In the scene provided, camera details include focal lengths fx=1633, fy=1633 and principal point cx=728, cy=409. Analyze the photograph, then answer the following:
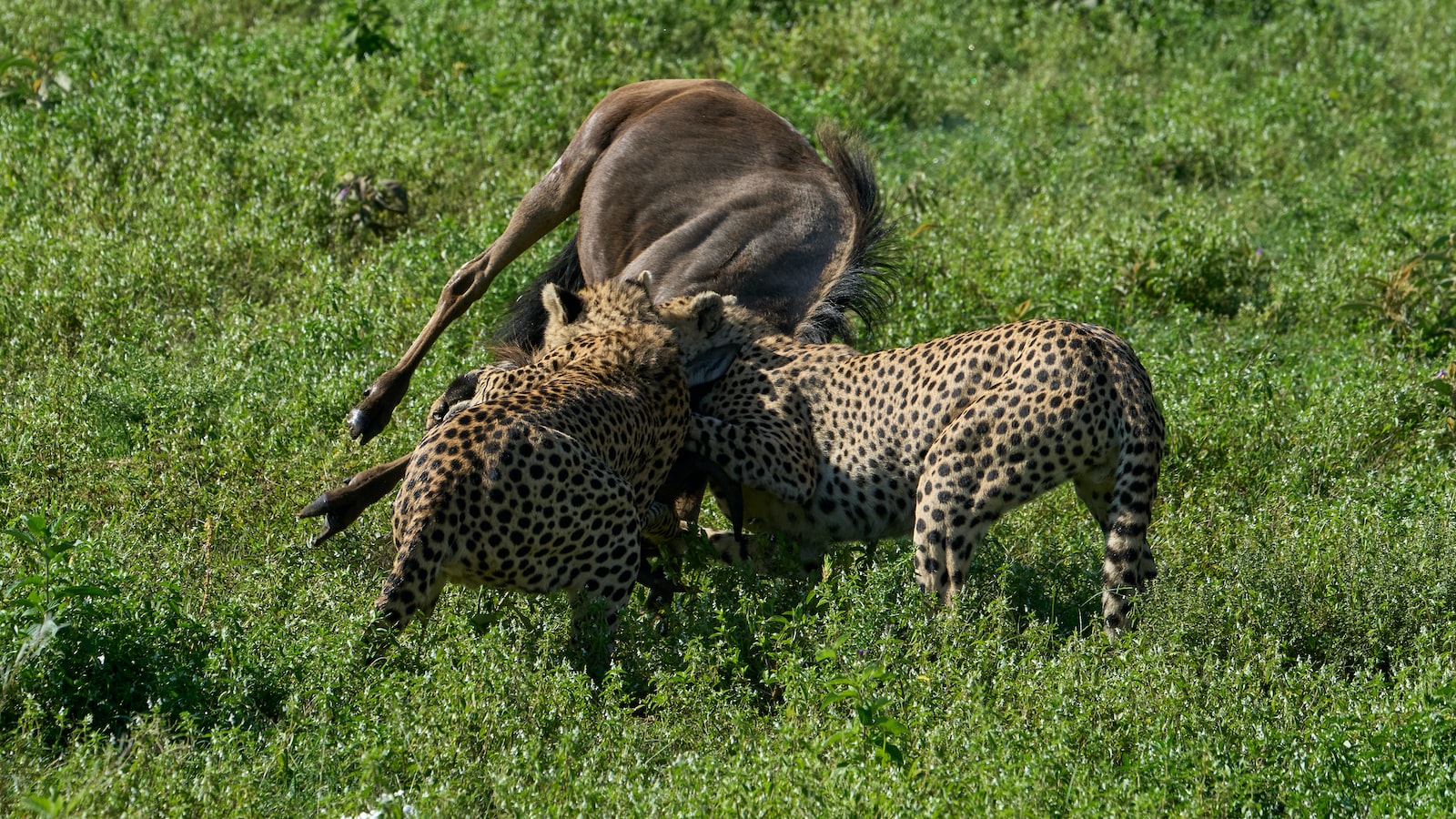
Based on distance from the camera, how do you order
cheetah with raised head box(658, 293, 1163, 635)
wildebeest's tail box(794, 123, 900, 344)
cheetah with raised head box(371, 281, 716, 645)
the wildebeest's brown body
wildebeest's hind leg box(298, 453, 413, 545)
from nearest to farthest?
1. cheetah with raised head box(371, 281, 716, 645)
2. cheetah with raised head box(658, 293, 1163, 635)
3. wildebeest's hind leg box(298, 453, 413, 545)
4. wildebeest's tail box(794, 123, 900, 344)
5. the wildebeest's brown body

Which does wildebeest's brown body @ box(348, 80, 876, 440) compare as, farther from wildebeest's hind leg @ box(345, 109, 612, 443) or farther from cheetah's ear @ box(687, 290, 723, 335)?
cheetah's ear @ box(687, 290, 723, 335)

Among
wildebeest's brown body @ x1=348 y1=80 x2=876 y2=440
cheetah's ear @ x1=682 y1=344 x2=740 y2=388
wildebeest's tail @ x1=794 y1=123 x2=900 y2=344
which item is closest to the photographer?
cheetah's ear @ x1=682 y1=344 x2=740 y2=388

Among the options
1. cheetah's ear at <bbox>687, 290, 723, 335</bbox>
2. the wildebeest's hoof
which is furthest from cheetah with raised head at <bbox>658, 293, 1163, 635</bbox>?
the wildebeest's hoof

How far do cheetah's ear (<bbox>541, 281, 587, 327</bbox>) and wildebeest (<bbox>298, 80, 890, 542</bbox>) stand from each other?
69 cm

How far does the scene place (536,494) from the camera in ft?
18.2

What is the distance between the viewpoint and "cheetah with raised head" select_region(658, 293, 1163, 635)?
19.3 feet

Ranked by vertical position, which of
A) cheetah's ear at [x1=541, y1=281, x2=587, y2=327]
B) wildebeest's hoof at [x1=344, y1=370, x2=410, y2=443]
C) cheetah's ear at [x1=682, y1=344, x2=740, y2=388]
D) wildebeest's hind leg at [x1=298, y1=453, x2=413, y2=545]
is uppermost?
cheetah's ear at [x1=541, y1=281, x2=587, y2=327]

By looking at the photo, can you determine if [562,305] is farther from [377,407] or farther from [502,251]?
[502,251]

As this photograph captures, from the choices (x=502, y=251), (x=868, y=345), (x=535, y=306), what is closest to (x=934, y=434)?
(x=868, y=345)

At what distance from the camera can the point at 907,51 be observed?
12055 millimetres

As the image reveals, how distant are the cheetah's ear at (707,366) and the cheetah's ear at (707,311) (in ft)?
0.34

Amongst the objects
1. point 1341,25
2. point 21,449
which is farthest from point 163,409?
point 1341,25

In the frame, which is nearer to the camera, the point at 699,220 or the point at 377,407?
the point at 377,407

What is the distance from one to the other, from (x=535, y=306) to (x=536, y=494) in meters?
2.82
